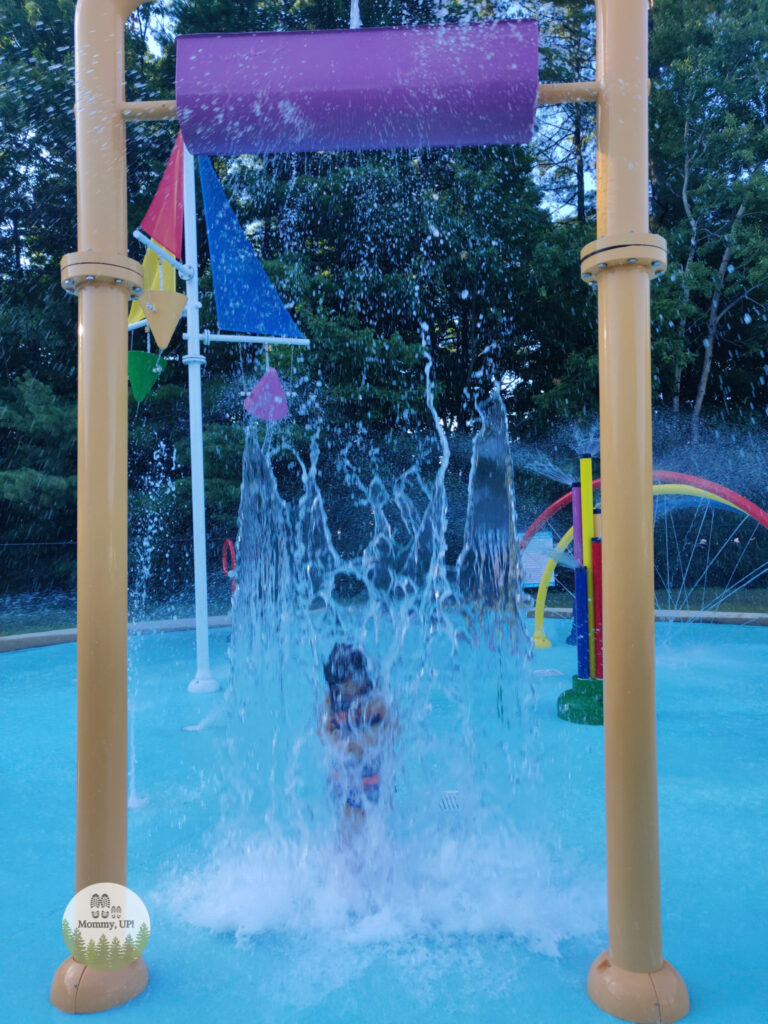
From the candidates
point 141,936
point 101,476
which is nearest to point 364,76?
point 101,476

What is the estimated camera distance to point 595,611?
215 inches

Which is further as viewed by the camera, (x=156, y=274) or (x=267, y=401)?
(x=267, y=401)

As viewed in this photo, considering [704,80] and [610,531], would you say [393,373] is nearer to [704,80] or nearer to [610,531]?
[704,80]

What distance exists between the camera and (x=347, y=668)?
9.51ft

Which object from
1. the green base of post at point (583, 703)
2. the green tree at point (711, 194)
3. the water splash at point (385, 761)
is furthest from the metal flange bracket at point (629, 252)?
the green tree at point (711, 194)

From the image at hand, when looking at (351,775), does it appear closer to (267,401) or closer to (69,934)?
(69,934)

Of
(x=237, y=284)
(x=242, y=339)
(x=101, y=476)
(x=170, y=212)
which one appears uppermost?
(x=170, y=212)

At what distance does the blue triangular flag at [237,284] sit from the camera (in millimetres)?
7465

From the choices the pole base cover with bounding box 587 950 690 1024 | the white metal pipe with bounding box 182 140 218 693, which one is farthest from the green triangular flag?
the pole base cover with bounding box 587 950 690 1024

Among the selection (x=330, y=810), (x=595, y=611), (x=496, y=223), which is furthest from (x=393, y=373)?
(x=330, y=810)

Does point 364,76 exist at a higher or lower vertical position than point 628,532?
higher

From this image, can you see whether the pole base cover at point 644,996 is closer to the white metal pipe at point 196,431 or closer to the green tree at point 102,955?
the green tree at point 102,955
